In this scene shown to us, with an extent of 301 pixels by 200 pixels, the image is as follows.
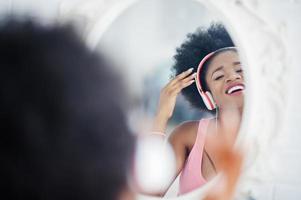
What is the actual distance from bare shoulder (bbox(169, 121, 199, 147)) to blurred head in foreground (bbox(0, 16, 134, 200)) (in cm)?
67

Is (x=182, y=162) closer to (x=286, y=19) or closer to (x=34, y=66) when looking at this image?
(x=286, y=19)

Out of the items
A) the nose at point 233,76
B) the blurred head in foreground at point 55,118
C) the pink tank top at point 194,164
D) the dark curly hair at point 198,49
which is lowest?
the pink tank top at point 194,164

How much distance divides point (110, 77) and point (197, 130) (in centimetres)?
71

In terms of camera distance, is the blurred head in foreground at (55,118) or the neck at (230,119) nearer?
the blurred head in foreground at (55,118)

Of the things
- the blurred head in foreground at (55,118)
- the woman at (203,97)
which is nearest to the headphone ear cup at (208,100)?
the woman at (203,97)

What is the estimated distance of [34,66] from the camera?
0.36m

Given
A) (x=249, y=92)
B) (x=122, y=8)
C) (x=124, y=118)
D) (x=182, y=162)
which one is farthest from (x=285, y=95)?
(x=124, y=118)

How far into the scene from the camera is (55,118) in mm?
358

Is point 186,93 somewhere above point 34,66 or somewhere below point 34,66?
below

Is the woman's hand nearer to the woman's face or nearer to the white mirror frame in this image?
the woman's face

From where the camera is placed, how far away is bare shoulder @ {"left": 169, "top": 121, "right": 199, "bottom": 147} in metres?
1.05

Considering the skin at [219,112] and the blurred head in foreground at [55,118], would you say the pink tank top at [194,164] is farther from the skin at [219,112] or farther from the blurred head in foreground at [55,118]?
the blurred head in foreground at [55,118]

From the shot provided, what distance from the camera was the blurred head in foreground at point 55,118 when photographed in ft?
1.16

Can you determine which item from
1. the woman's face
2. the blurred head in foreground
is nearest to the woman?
the woman's face
